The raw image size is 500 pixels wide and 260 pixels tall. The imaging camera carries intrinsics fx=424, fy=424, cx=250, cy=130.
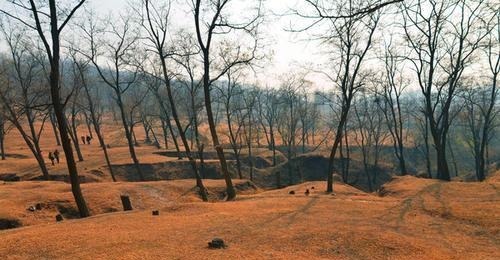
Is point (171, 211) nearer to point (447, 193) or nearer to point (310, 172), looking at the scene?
point (447, 193)

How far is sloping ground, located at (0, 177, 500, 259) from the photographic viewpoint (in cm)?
1084

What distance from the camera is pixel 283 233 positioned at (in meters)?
12.8

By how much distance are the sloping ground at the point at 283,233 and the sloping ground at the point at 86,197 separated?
798 centimetres

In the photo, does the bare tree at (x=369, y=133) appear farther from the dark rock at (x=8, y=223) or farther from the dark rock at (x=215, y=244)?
the dark rock at (x=215, y=244)

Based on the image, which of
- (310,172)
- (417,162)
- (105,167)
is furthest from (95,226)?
(417,162)

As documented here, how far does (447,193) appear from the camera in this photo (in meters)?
21.7

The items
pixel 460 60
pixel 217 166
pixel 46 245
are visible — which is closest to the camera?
pixel 46 245

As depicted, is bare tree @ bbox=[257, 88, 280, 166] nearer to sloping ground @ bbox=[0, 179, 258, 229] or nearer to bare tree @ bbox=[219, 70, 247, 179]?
bare tree @ bbox=[219, 70, 247, 179]

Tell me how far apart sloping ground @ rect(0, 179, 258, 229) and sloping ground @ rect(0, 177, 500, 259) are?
7977 millimetres

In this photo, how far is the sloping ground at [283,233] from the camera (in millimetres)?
10844

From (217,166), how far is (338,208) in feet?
105

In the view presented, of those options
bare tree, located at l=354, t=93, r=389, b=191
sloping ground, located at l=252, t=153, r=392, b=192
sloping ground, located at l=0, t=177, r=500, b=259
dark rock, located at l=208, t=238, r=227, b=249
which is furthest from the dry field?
sloping ground, located at l=252, t=153, r=392, b=192

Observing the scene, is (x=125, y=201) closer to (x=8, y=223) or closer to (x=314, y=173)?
(x=8, y=223)

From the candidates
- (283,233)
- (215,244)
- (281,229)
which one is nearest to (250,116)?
(281,229)
